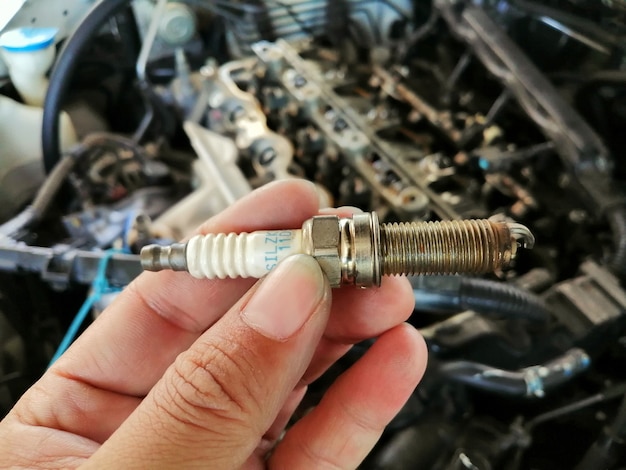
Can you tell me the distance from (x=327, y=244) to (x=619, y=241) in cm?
59

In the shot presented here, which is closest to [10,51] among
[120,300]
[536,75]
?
[120,300]

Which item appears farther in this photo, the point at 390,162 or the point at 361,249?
the point at 390,162

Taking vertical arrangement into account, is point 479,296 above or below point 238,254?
below

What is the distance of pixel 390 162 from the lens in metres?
1.18

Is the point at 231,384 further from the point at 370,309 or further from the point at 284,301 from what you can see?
the point at 370,309

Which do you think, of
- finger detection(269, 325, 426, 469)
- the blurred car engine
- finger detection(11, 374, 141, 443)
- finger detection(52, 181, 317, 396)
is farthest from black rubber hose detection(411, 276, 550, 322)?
finger detection(11, 374, 141, 443)

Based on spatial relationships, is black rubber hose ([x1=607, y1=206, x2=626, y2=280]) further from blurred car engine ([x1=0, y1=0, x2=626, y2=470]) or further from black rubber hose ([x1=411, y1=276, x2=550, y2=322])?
black rubber hose ([x1=411, y1=276, x2=550, y2=322])

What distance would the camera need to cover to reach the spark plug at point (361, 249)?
60 cm

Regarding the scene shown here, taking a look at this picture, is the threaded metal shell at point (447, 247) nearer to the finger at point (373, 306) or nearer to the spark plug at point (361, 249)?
the spark plug at point (361, 249)

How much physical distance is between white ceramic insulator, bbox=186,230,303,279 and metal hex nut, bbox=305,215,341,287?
0.08 ft

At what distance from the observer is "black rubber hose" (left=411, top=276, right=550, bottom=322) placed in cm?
86

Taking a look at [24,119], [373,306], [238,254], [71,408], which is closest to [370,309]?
A: [373,306]

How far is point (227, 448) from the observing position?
57 centimetres

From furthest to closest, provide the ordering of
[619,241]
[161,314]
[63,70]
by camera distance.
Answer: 1. [63,70]
2. [619,241]
3. [161,314]
